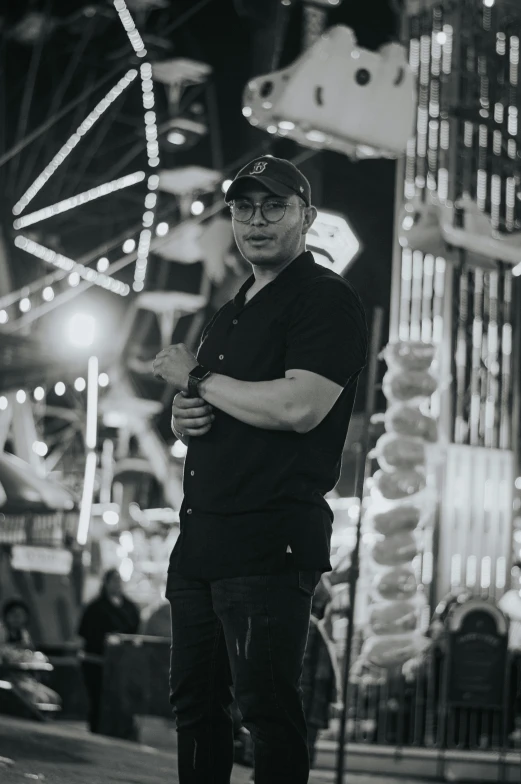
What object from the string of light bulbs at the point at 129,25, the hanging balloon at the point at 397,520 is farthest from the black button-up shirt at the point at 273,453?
the string of light bulbs at the point at 129,25

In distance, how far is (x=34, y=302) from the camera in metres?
18.2

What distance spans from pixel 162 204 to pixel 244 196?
19547mm

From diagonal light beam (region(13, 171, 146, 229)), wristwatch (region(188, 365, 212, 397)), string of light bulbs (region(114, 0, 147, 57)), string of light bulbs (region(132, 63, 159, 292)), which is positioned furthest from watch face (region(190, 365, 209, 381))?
diagonal light beam (region(13, 171, 146, 229))

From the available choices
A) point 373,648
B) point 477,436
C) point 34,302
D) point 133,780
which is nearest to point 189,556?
point 133,780

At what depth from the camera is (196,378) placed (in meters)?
2.58

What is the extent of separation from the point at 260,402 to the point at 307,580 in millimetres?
399

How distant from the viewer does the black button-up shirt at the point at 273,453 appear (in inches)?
97.6

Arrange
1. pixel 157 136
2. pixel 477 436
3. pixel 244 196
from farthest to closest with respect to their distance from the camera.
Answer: pixel 157 136, pixel 477 436, pixel 244 196

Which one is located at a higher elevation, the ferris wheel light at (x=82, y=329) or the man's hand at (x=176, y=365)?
the ferris wheel light at (x=82, y=329)

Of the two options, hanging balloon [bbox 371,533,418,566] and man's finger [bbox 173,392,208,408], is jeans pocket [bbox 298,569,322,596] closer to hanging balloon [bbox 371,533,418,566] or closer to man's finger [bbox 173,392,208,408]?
man's finger [bbox 173,392,208,408]

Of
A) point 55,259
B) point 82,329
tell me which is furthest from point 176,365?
point 55,259

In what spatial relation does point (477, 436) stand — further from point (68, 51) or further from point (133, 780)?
point (133, 780)

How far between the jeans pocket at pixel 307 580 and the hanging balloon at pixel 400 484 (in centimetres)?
671

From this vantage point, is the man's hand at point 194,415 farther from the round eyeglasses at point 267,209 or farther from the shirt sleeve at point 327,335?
the round eyeglasses at point 267,209
